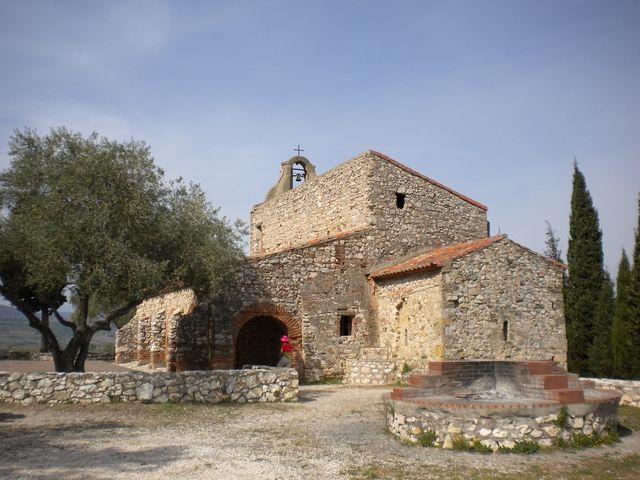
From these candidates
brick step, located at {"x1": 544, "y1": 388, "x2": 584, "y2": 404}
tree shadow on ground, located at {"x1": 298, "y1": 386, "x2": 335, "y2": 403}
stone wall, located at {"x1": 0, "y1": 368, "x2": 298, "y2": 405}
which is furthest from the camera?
tree shadow on ground, located at {"x1": 298, "y1": 386, "x2": 335, "y2": 403}

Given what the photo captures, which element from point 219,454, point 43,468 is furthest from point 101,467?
point 219,454

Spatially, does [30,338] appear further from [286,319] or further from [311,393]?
[311,393]

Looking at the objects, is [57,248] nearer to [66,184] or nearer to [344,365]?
[66,184]

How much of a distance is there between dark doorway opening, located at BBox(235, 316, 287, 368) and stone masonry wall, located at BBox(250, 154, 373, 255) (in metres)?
3.34

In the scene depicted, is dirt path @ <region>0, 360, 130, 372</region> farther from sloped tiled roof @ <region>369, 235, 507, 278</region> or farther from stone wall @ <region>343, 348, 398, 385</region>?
sloped tiled roof @ <region>369, 235, 507, 278</region>

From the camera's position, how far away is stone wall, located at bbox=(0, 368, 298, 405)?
39.3 ft

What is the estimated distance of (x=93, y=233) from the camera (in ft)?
41.5

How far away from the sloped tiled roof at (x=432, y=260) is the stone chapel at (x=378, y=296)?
0.21 ft

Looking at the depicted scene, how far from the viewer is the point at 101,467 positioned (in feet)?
24.3

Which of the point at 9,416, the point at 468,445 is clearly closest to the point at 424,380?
the point at 468,445

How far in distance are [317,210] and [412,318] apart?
763 cm

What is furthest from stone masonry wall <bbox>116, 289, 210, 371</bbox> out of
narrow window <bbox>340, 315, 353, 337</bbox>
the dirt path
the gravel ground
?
narrow window <bbox>340, 315, 353, 337</bbox>

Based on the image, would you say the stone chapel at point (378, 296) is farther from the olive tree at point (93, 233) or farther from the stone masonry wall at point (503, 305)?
the olive tree at point (93, 233)

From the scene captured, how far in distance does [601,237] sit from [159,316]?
16.6 meters
